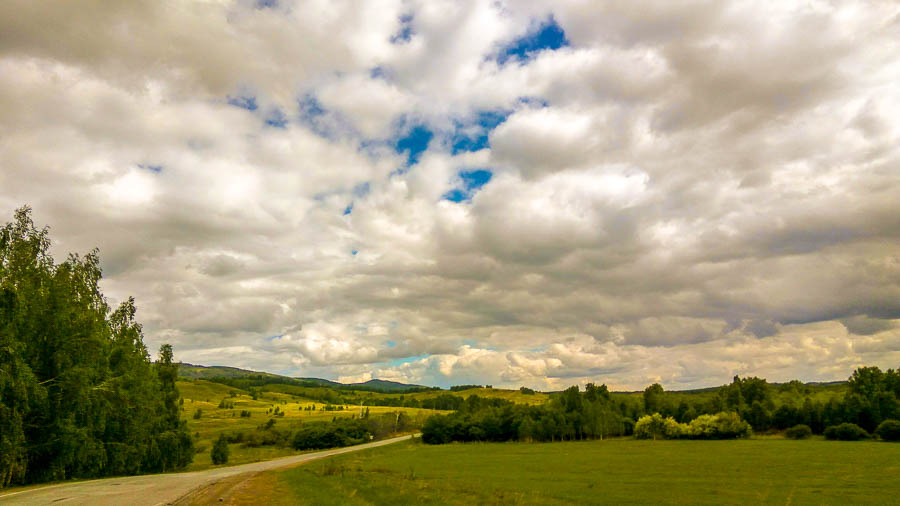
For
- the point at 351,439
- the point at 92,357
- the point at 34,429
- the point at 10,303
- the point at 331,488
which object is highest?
the point at 10,303

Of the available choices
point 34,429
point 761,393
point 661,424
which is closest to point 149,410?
point 34,429

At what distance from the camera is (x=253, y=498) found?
2909cm

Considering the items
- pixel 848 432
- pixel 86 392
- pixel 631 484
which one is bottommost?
pixel 848 432

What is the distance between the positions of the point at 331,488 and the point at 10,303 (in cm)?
2662

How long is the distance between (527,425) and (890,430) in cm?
7623

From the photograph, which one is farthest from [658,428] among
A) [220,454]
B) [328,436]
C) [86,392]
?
[86,392]

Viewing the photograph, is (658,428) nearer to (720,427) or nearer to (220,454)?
(720,427)

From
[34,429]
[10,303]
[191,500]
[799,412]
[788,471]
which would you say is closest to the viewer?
[191,500]

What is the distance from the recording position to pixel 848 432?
347 feet

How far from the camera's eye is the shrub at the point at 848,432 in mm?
105062

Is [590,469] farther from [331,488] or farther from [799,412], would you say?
[799,412]

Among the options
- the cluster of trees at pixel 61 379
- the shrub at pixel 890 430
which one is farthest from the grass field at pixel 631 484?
the shrub at pixel 890 430

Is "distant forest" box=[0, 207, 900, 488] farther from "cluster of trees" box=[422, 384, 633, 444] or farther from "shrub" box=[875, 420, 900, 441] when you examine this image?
"cluster of trees" box=[422, 384, 633, 444]

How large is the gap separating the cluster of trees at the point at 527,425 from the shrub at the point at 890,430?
59171 millimetres
